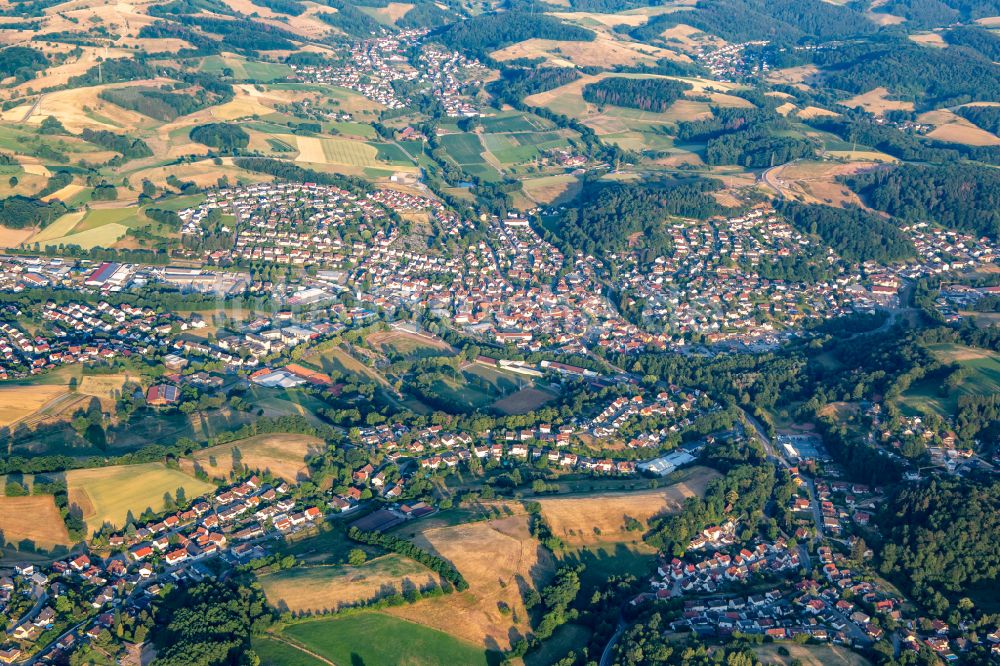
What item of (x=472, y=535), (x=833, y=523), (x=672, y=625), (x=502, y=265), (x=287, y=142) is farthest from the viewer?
(x=287, y=142)

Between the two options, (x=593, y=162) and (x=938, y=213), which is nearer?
(x=938, y=213)

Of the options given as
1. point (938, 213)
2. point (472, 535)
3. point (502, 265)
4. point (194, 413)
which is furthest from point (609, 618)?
point (938, 213)

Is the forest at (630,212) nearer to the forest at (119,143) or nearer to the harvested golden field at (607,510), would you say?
the harvested golden field at (607,510)

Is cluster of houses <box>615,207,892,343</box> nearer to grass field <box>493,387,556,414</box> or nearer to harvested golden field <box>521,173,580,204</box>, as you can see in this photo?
harvested golden field <box>521,173,580,204</box>

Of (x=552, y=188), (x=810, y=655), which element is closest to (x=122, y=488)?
(x=810, y=655)

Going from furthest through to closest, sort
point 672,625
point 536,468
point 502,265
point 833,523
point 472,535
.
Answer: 1. point 502,265
2. point 536,468
3. point 833,523
4. point 472,535
5. point 672,625

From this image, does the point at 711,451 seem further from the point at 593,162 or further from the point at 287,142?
the point at 287,142

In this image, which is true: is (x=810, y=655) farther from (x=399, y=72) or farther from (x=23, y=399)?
(x=399, y=72)
